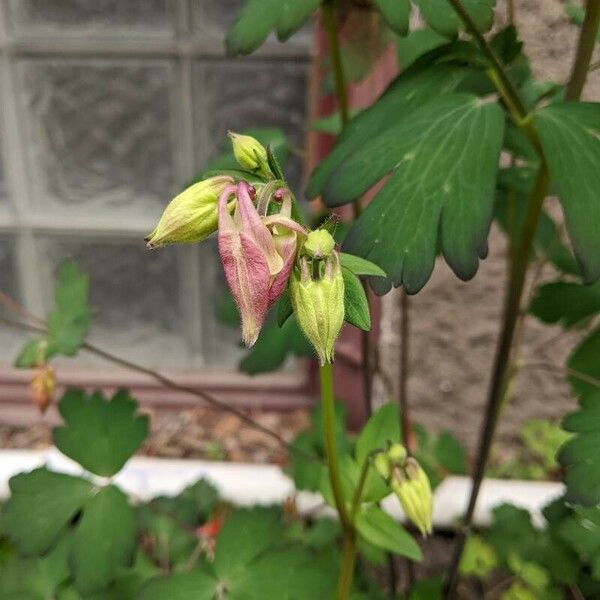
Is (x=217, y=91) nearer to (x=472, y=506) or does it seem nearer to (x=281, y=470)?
(x=281, y=470)

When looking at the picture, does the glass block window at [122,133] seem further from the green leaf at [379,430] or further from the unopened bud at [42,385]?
the green leaf at [379,430]

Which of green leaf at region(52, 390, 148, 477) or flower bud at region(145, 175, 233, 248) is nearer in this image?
flower bud at region(145, 175, 233, 248)

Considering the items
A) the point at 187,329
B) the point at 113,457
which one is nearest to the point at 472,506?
the point at 113,457

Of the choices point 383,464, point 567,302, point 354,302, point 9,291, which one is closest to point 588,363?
point 567,302

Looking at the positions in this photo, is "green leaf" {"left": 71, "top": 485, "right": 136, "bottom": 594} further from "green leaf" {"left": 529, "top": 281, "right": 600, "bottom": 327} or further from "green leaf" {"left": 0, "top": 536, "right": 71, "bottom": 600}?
"green leaf" {"left": 529, "top": 281, "right": 600, "bottom": 327}

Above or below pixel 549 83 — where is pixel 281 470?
below

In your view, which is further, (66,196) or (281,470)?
(66,196)

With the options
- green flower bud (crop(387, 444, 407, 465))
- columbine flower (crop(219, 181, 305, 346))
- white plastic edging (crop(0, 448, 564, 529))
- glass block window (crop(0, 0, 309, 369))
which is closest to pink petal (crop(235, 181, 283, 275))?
columbine flower (crop(219, 181, 305, 346))
